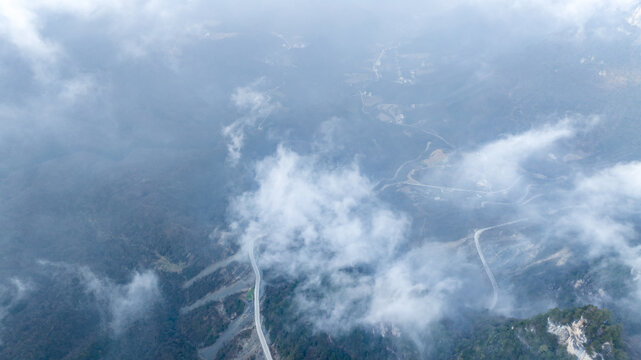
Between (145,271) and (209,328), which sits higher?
(145,271)

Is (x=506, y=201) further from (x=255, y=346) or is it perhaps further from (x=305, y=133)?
(x=255, y=346)

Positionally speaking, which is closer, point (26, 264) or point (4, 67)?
point (26, 264)

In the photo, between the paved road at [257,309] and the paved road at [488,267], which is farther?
the paved road at [488,267]

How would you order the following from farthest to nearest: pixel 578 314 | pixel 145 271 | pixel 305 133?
pixel 305 133
pixel 145 271
pixel 578 314

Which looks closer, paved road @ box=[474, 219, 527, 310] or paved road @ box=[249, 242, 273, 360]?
paved road @ box=[249, 242, 273, 360]

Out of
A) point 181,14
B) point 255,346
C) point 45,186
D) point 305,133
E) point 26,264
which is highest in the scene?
point 181,14

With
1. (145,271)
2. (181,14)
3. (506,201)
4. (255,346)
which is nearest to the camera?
(255,346)

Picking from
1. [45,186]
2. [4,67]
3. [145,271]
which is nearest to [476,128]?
[145,271]

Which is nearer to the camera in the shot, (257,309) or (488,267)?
(257,309)

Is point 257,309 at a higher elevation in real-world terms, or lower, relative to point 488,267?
higher

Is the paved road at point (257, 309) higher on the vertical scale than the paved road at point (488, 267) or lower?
higher

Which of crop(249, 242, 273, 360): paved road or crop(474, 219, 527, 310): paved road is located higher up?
crop(249, 242, 273, 360): paved road
